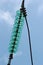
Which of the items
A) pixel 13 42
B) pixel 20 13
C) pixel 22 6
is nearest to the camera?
pixel 13 42

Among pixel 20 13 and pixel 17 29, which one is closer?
pixel 17 29

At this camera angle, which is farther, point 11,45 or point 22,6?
point 22,6

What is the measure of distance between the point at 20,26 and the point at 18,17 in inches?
12.0

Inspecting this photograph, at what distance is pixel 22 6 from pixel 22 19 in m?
0.77

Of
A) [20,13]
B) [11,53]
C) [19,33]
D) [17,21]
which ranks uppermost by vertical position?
[20,13]

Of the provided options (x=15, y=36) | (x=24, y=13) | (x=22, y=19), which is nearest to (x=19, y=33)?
(x=15, y=36)

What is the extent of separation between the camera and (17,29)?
4605 mm

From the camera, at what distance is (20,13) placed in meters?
4.90

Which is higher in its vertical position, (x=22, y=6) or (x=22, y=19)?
(x=22, y=6)

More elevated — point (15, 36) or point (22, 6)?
point (22, 6)

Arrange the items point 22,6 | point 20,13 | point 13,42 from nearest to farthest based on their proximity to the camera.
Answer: point 13,42 → point 20,13 → point 22,6

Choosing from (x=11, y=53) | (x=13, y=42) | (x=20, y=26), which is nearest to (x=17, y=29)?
(x=20, y=26)

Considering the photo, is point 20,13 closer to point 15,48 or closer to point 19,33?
point 19,33

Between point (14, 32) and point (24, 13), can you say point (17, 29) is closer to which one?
point (14, 32)
